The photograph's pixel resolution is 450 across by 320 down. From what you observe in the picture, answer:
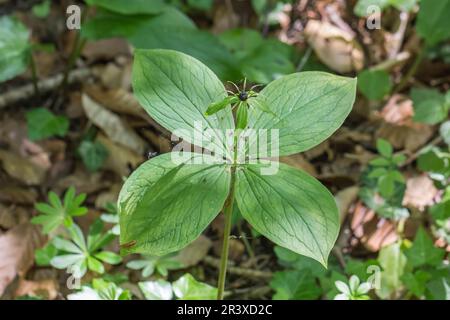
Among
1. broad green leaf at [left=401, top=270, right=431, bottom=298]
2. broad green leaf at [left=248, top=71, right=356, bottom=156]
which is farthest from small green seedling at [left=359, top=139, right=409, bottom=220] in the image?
broad green leaf at [left=248, top=71, right=356, bottom=156]

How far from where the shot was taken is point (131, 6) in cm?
237

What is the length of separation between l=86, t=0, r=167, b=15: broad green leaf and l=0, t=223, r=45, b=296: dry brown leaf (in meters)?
0.86

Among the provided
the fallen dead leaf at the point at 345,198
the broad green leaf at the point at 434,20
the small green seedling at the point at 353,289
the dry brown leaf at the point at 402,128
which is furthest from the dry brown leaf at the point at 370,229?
the broad green leaf at the point at 434,20

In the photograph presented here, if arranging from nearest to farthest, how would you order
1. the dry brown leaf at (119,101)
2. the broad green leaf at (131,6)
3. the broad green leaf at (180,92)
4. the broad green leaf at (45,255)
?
the broad green leaf at (180,92), the broad green leaf at (45,255), the broad green leaf at (131,6), the dry brown leaf at (119,101)

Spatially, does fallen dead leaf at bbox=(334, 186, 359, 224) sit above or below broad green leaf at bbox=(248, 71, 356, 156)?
below

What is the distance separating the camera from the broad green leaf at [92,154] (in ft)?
7.70

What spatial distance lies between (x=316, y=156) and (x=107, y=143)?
807mm

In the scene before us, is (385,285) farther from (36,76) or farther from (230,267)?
(36,76)

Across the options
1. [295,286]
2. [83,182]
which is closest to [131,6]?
[83,182]

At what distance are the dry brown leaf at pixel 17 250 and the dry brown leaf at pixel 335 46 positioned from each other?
4.54ft

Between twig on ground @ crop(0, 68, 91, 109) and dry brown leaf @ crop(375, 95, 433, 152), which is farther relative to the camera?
twig on ground @ crop(0, 68, 91, 109)

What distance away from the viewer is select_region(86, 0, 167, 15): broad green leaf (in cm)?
233

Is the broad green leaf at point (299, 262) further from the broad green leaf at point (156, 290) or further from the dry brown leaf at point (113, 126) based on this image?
the dry brown leaf at point (113, 126)

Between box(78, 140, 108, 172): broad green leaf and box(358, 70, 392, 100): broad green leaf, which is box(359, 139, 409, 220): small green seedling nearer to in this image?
box(358, 70, 392, 100): broad green leaf
